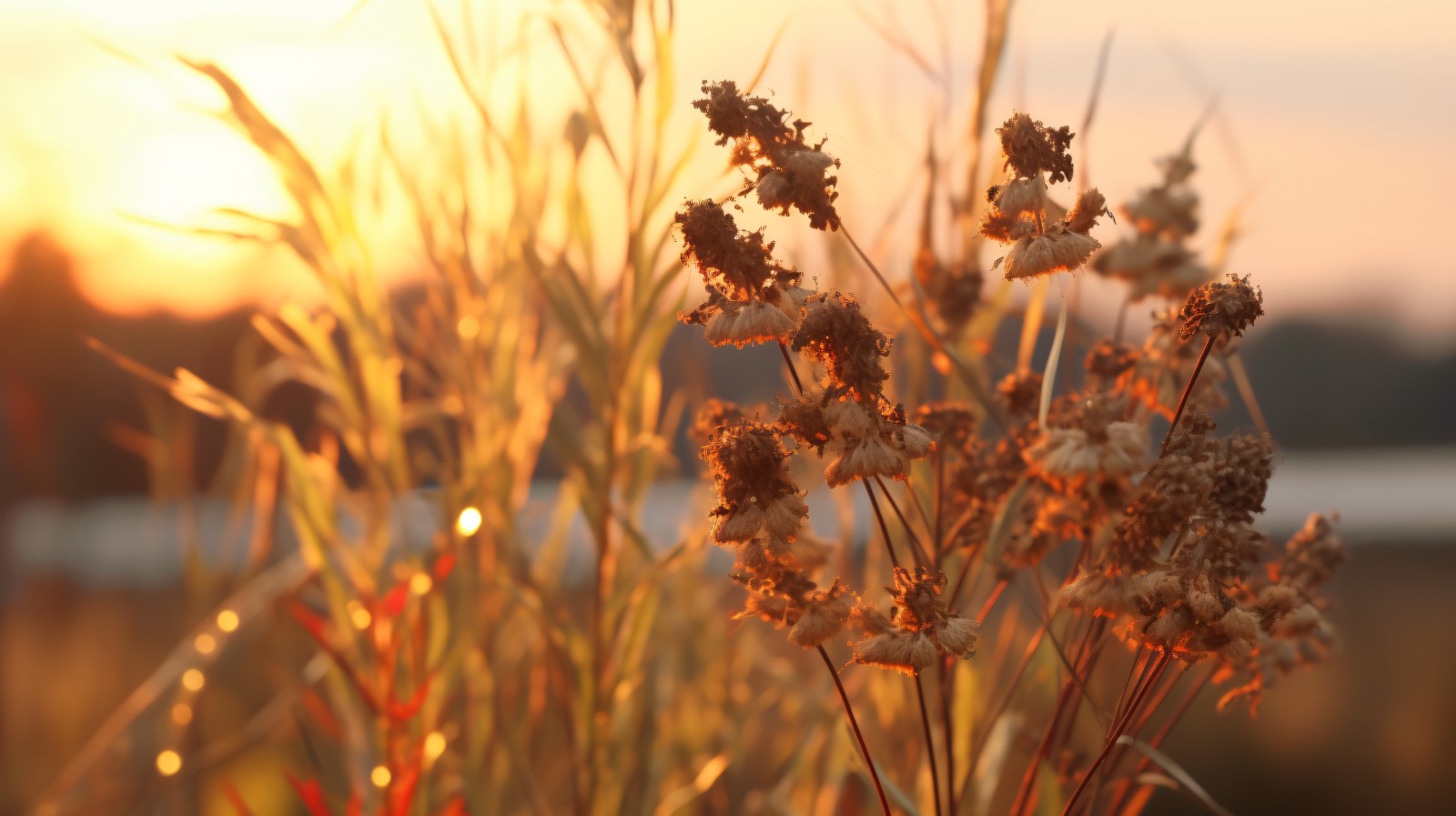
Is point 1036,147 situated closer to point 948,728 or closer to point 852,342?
point 852,342

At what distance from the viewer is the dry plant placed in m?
0.38

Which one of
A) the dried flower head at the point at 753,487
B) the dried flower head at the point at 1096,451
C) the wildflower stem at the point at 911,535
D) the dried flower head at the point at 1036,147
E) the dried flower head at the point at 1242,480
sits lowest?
the dried flower head at the point at 753,487

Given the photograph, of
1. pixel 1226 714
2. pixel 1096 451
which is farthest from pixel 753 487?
pixel 1226 714

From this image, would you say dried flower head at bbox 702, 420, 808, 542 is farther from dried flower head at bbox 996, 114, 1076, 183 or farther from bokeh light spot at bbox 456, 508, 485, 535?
bokeh light spot at bbox 456, 508, 485, 535

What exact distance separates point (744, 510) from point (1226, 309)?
6.6 inches

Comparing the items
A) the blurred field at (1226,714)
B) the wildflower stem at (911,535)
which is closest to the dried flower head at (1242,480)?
the wildflower stem at (911,535)

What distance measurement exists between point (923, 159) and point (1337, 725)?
1.62 metres

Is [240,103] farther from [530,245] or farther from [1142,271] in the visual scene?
[1142,271]

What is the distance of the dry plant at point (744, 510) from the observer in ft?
1.25

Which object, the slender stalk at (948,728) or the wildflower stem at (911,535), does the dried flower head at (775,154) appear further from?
the slender stalk at (948,728)

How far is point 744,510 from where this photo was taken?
0.38m

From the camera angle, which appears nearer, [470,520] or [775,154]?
[775,154]

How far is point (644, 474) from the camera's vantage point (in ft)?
2.60

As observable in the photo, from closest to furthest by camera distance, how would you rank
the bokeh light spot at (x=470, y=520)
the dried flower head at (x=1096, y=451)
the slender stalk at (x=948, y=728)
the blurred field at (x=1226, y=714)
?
the dried flower head at (x=1096, y=451)
the slender stalk at (x=948, y=728)
the bokeh light spot at (x=470, y=520)
the blurred field at (x=1226, y=714)
